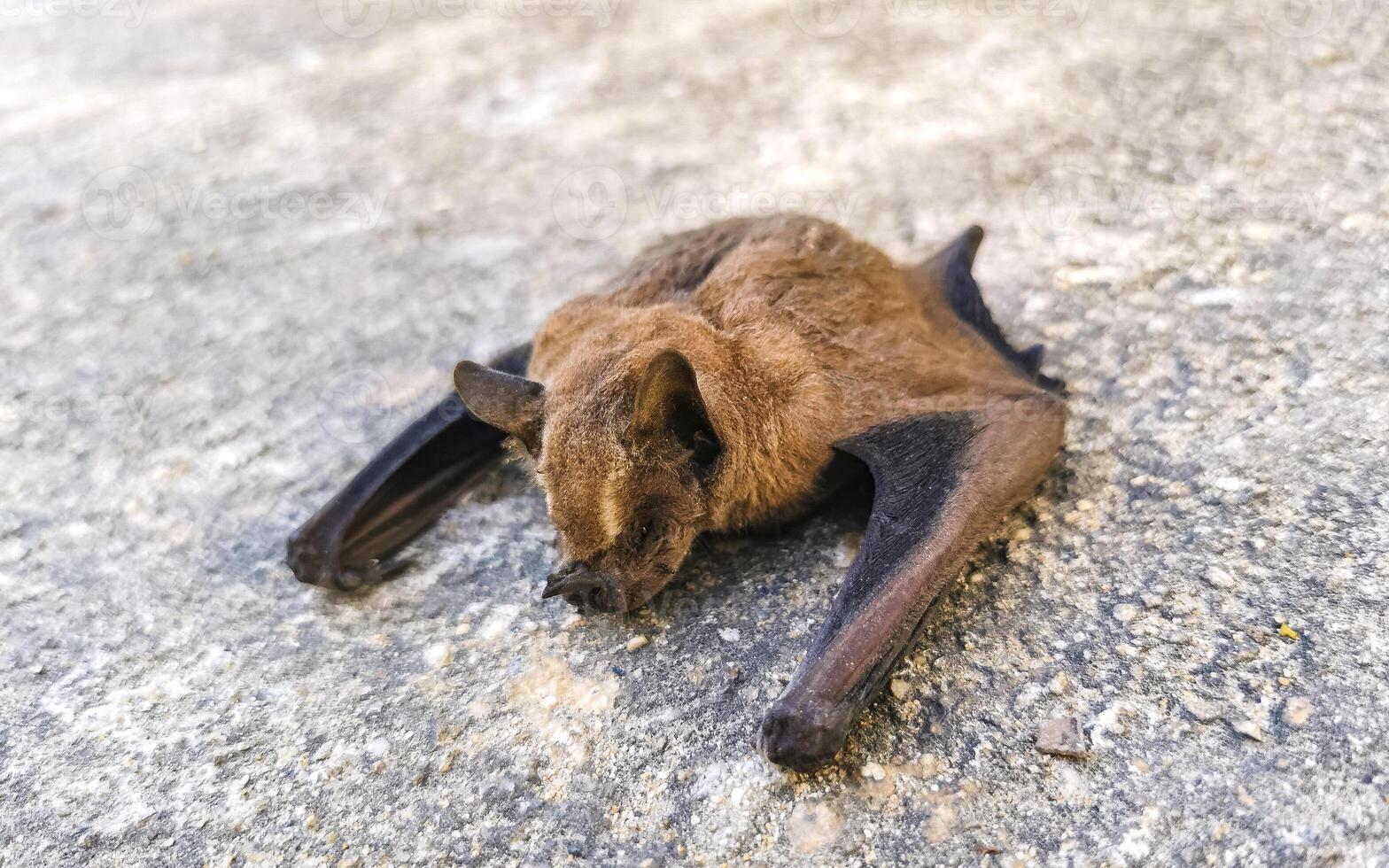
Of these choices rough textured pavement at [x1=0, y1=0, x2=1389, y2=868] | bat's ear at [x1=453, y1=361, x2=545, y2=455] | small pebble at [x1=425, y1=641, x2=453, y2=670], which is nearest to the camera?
rough textured pavement at [x1=0, y1=0, x2=1389, y2=868]

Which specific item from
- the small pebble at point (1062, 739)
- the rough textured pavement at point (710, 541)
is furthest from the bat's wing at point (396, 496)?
the small pebble at point (1062, 739)

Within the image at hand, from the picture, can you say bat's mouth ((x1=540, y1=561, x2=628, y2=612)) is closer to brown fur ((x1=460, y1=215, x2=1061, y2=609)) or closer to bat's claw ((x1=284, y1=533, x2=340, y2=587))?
brown fur ((x1=460, y1=215, x2=1061, y2=609))

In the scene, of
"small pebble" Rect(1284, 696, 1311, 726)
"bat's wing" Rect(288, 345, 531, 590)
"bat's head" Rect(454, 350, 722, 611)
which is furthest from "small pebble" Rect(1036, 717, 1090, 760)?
"bat's wing" Rect(288, 345, 531, 590)

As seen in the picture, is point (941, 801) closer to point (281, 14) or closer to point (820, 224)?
point (820, 224)

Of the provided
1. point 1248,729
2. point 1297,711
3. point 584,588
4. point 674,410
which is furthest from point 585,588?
point 1297,711

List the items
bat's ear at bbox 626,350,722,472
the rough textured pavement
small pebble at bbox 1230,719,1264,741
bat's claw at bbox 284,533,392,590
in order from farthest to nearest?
1. bat's claw at bbox 284,533,392,590
2. bat's ear at bbox 626,350,722,472
3. the rough textured pavement
4. small pebble at bbox 1230,719,1264,741

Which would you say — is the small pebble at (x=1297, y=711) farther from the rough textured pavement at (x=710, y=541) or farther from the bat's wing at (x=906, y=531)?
the bat's wing at (x=906, y=531)

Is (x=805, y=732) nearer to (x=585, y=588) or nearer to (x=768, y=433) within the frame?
(x=585, y=588)

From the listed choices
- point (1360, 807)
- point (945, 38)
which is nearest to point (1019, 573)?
point (1360, 807)
